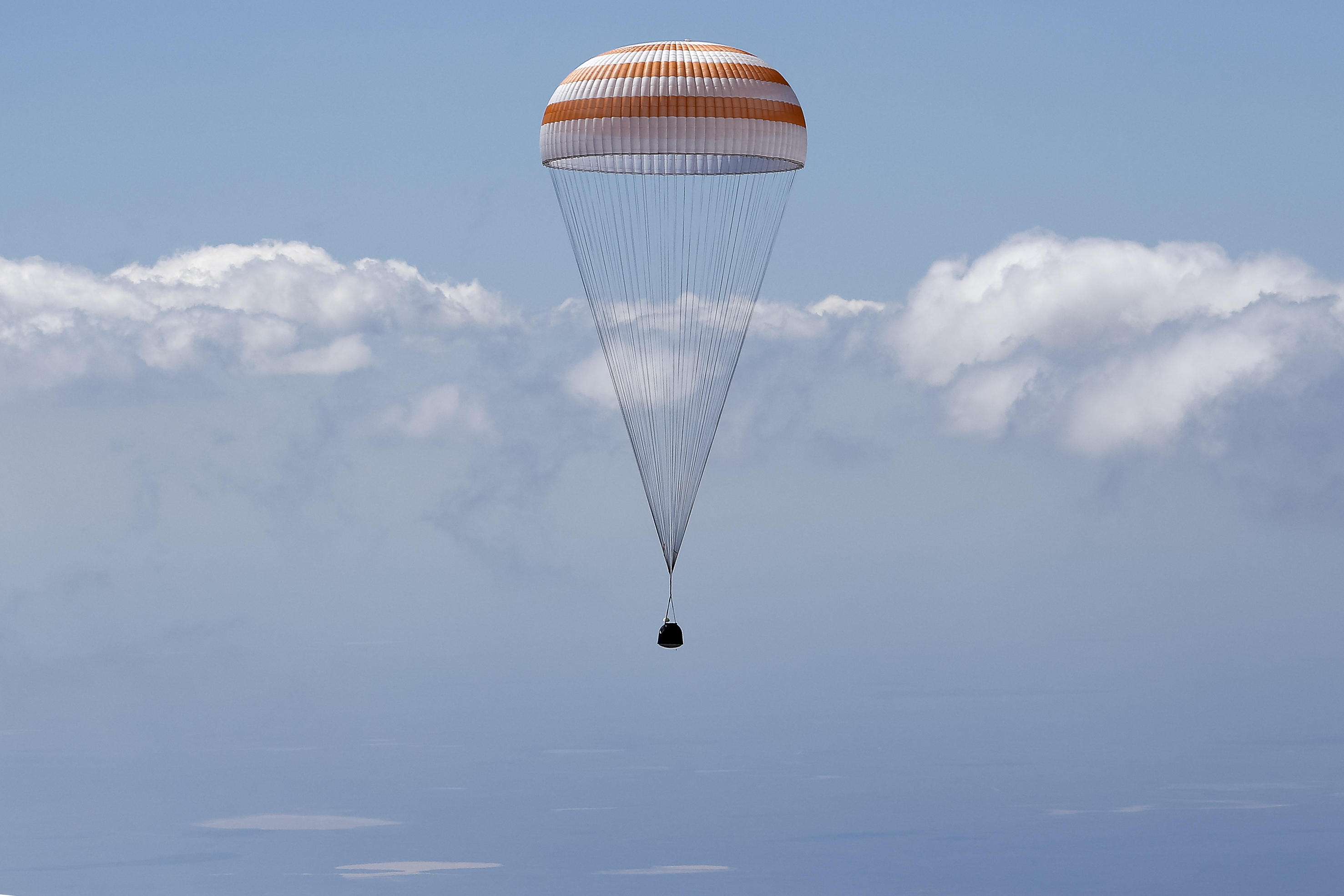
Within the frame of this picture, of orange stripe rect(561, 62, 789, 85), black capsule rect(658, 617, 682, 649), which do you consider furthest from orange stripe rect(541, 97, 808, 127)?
black capsule rect(658, 617, 682, 649)

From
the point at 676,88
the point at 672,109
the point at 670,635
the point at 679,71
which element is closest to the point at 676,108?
the point at 672,109

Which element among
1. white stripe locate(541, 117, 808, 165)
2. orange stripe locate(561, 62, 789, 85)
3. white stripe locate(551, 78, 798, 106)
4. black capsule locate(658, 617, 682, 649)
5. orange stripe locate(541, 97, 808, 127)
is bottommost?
black capsule locate(658, 617, 682, 649)

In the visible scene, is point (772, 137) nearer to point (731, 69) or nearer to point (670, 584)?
point (731, 69)

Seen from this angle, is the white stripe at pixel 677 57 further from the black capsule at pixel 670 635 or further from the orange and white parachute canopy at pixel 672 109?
the black capsule at pixel 670 635

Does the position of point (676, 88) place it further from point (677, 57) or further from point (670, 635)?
point (670, 635)

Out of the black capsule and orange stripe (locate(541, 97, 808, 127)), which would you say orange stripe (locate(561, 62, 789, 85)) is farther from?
the black capsule

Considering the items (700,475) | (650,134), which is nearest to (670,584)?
(700,475)
